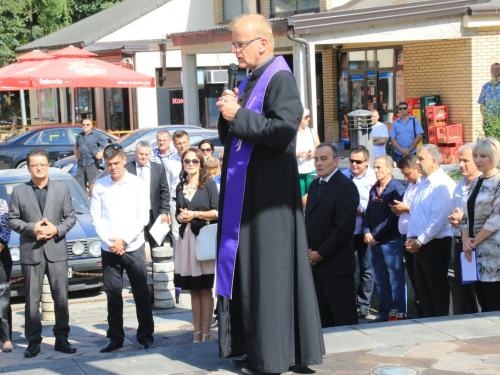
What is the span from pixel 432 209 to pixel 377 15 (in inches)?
407

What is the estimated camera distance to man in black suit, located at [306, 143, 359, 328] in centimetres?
645

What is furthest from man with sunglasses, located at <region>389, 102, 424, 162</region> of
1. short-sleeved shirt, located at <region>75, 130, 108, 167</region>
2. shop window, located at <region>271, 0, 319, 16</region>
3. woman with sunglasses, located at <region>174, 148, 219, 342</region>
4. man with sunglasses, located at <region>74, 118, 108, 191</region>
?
shop window, located at <region>271, 0, 319, 16</region>

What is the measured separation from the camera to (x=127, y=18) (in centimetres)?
2830

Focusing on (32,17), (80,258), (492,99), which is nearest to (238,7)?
(492,99)

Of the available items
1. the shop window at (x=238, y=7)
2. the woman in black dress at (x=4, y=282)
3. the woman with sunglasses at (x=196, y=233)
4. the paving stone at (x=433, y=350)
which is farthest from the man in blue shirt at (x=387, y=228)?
the shop window at (x=238, y=7)

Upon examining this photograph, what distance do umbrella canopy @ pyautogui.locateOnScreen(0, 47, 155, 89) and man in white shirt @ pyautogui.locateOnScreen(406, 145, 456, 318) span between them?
11733 mm

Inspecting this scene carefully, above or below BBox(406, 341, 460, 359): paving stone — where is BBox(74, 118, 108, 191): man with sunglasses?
above

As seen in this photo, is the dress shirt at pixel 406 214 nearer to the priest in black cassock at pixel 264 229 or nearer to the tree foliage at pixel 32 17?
the priest in black cassock at pixel 264 229

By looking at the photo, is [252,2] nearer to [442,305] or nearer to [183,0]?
[183,0]

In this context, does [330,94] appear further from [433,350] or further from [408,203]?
[433,350]

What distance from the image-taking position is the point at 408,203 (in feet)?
24.1

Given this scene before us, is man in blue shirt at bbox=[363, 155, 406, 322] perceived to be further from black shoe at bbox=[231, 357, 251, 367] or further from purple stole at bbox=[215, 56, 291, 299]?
purple stole at bbox=[215, 56, 291, 299]

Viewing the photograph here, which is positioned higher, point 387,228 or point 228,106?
point 228,106

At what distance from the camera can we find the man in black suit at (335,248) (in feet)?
21.2
